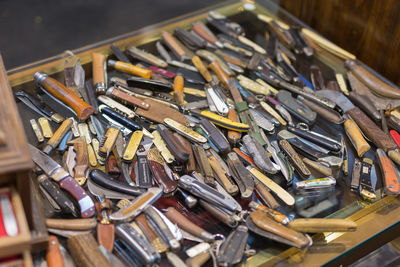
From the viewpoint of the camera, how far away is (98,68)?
2078mm

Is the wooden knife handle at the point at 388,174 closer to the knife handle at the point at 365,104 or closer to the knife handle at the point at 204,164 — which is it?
the knife handle at the point at 365,104

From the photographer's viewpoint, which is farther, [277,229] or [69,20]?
[69,20]

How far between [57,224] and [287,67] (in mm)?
1305

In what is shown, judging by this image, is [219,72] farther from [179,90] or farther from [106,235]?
[106,235]

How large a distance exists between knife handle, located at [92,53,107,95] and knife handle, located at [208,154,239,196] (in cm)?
59

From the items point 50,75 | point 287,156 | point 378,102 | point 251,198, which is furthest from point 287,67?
point 50,75

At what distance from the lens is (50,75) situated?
2062mm

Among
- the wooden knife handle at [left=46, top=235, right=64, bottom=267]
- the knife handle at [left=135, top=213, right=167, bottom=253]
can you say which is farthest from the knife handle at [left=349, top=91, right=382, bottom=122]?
the wooden knife handle at [left=46, top=235, right=64, bottom=267]

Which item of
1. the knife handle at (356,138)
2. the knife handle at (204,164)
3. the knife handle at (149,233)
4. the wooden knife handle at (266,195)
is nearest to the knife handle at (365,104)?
the knife handle at (356,138)

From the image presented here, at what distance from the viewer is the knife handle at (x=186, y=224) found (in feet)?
4.75

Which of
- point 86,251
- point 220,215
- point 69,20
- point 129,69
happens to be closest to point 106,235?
point 86,251

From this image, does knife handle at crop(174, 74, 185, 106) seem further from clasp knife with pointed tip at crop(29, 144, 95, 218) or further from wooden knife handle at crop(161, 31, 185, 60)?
clasp knife with pointed tip at crop(29, 144, 95, 218)

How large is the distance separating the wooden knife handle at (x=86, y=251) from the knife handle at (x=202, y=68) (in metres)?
0.97

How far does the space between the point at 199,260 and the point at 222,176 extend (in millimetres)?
356
